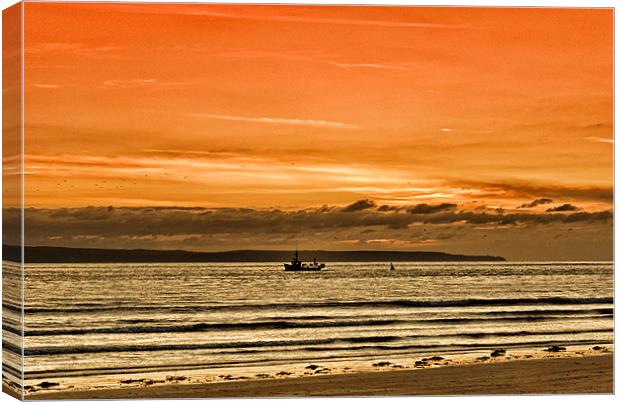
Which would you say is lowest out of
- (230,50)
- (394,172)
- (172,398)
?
(172,398)

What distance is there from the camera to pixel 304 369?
11648mm

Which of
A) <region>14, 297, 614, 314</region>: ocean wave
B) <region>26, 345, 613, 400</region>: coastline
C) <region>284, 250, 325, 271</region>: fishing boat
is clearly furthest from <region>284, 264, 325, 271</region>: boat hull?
<region>26, 345, 613, 400</region>: coastline

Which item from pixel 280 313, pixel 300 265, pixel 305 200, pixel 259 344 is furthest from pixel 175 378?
pixel 305 200

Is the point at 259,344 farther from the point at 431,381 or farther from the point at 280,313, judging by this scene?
the point at 431,381

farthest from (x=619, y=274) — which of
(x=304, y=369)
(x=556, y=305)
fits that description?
(x=304, y=369)

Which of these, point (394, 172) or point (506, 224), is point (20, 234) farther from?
point (506, 224)

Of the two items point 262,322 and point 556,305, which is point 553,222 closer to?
point 556,305

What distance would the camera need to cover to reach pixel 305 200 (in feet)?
38.3

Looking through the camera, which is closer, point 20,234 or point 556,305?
point 20,234

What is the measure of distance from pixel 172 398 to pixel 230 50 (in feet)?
9.34

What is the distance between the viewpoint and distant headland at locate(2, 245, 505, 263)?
1132 cm

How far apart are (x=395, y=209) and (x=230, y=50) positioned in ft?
6.15

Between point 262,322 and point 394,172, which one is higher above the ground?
point 394,172

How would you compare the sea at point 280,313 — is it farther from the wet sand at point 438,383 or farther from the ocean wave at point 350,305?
the wet sand at point 438,383
